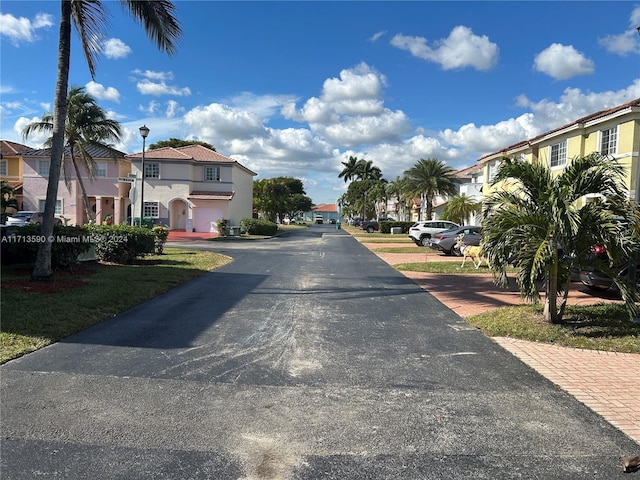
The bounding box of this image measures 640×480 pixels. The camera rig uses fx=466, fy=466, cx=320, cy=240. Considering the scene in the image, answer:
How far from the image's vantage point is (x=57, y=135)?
408 inches

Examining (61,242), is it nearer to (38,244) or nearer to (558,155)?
(38,244)

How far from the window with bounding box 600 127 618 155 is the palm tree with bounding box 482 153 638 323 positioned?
671 inches

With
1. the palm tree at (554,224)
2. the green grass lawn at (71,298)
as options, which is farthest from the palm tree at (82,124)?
the palm tree at (554,224)

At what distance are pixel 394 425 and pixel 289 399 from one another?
107 centimetres

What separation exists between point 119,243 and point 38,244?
3351 mm

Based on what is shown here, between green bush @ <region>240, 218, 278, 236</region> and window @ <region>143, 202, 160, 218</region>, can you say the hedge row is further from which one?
window @ <region>143, 202, 160, 218</region>

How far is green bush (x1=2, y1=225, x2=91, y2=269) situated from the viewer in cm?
1141

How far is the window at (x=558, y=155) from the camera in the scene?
83.9ft

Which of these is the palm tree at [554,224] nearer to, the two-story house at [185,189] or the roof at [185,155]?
the two-story house at [185,189]

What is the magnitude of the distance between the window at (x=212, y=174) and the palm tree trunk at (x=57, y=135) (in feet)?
94.7

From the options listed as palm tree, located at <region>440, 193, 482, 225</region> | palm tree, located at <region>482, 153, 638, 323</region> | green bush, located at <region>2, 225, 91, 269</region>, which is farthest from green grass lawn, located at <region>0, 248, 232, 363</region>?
palm tree, located at <region>440, 193, 482, 225</region>

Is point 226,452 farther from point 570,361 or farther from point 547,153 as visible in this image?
point 547,153

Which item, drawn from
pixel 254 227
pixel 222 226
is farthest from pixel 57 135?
pixel 254 227

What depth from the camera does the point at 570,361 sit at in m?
5.88
